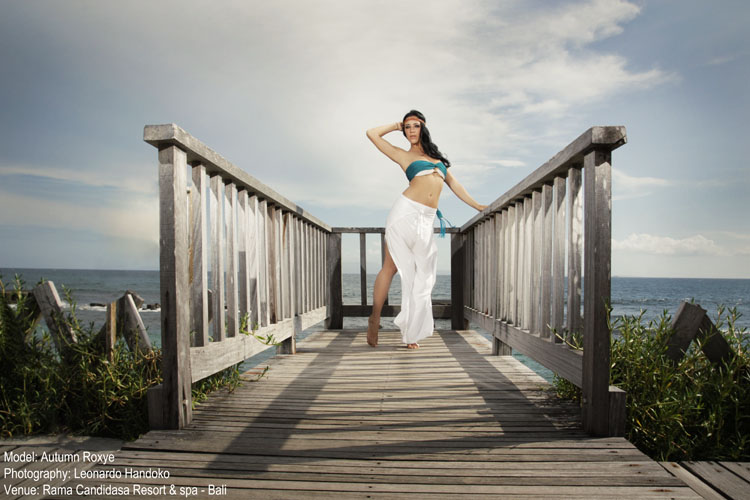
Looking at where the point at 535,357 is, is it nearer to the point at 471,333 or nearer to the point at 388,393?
the point at 388,393

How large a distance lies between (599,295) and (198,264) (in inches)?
64.3

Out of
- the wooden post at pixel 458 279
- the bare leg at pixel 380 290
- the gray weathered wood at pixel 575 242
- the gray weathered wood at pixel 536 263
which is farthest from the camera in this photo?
the wooden post at pixel 458 279

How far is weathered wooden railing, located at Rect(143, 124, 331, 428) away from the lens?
173 centimetres

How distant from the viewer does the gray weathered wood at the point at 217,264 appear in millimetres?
2121

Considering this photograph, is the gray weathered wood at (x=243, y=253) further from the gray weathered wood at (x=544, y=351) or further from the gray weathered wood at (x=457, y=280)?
the gray weathered wood at (x=457, y=280)

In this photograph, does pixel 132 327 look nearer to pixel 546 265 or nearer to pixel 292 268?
pixel 292 268

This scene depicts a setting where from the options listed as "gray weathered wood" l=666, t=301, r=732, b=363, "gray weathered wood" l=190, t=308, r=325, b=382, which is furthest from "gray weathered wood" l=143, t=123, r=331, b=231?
"gray weathered wood" l=666, t=301, r=732, b=363

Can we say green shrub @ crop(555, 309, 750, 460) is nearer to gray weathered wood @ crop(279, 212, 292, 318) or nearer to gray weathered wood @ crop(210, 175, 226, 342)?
gray weathered wood @ crop(210, 175, 226, 342)

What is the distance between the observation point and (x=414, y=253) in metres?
3.55

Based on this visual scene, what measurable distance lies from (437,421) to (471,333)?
2.99m

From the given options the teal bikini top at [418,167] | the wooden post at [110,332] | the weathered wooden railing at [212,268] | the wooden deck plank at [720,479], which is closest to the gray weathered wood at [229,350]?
the weathered wooden railing at [212,268]

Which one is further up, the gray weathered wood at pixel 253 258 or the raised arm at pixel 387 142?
the raised arm at pixel 387 142

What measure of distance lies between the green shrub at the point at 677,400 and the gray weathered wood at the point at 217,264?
1667 millimetres

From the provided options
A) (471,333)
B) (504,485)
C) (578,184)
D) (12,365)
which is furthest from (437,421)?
(471,333)
